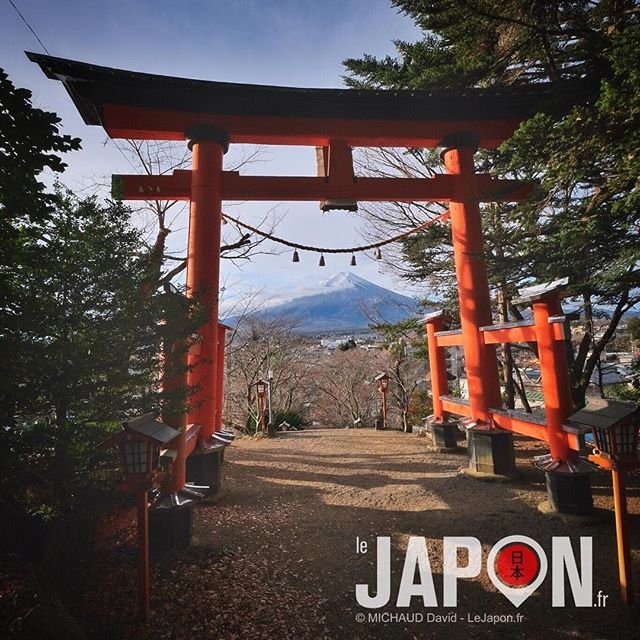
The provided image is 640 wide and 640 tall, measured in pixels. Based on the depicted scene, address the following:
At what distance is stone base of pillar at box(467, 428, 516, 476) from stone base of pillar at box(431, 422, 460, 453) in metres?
1.65

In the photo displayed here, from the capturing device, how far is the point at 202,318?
3654 mm

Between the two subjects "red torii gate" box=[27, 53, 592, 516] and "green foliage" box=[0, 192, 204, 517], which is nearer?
"green foliage" box=[0, 192, 204, 517]

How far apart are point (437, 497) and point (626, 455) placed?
277 cm

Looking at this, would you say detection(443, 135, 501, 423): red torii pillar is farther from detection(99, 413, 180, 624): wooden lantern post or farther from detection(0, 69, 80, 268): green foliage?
detection(0, 69, 80, 268): green foliage

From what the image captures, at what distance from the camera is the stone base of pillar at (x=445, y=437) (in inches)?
298

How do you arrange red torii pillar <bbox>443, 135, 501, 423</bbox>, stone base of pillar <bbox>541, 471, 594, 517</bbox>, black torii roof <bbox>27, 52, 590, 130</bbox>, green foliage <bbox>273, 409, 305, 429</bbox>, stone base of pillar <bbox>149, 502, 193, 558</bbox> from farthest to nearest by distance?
1. green foliage <bbox>273, 409, 305, 429</bbox>
2. red torii pillar <bbox>443, 135, 501, 423</bbox>
3. black torii roof <bbox>27, 52, 590, 130</bbox>
4. stone base of pillar <bbox>541, 471, 594, 517</bbox>
5. stone base of pillar <bbox>149, 502, 193, 558</bbox>

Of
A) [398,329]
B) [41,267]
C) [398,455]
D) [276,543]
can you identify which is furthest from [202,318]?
[398,329]

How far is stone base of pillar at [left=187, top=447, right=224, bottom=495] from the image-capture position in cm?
515

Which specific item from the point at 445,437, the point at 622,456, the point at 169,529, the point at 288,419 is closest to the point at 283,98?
the point at 169,529

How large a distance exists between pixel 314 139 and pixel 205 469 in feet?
18.7

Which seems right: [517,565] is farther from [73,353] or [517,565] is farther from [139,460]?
[73,353]

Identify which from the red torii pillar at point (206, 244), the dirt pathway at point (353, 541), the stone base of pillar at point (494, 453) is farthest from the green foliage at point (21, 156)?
the stone base of pillar at point (494, 453)

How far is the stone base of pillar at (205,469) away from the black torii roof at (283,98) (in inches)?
211

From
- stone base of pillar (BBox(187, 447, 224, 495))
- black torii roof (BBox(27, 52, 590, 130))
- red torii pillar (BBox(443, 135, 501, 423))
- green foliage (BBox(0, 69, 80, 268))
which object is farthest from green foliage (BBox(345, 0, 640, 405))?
stone base of pillar (BBox(187, 447, 224, 495))
